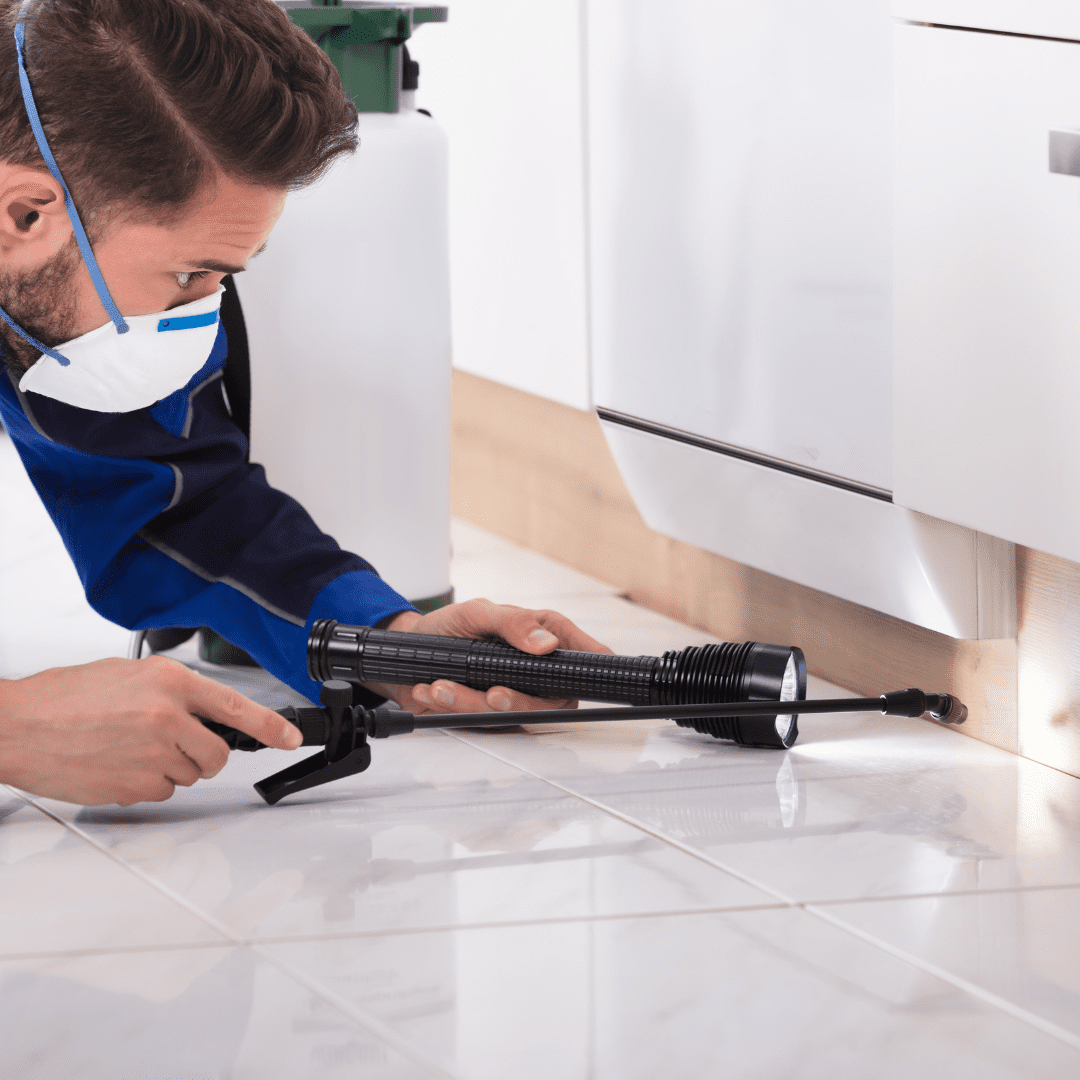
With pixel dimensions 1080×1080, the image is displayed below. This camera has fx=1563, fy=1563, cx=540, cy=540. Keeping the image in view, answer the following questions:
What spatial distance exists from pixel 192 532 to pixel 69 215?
0.29 meters

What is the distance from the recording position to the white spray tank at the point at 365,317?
46.3 inches

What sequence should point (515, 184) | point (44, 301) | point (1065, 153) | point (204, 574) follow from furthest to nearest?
point (515, 184)
point (204, 574)
point (44, 301)
point (1065, 153)

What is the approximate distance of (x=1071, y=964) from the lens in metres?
0.70

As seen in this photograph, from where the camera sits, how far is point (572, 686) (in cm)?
99

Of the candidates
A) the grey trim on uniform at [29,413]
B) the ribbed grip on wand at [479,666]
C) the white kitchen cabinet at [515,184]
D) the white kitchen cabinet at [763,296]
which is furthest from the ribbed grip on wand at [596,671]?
the white kitchen cabinet at [515,184]

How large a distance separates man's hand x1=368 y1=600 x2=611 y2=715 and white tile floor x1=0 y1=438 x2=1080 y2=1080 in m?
0.03

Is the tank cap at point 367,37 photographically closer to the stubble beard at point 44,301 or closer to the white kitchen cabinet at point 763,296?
the white kitchen cabinet at point 763,296

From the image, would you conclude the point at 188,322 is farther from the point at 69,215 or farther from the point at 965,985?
the point at 965,985

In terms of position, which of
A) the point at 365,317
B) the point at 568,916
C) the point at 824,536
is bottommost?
the point at 568,916

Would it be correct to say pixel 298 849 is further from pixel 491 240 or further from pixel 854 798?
pixel 491 240

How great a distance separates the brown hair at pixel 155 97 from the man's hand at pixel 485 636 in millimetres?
321

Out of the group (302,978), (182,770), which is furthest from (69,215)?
(302,978)

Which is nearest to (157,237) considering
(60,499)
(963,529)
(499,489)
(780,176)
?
(60,499)

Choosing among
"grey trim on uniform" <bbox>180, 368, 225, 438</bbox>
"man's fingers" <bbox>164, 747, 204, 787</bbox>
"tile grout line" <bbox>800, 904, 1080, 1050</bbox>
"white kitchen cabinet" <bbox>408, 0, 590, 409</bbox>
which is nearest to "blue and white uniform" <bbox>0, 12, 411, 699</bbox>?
"grey trim on uniform" <bbox>180, 368, 225, 438</bbox>
